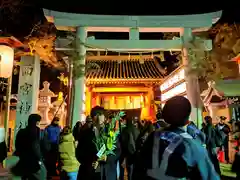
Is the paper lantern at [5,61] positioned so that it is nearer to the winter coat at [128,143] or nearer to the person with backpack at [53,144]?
the person with backpack at [53,144]

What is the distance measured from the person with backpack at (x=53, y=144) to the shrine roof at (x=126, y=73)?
5.10 m

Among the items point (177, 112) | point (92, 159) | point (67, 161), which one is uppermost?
point (177, 112)

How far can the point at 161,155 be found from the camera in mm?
2131

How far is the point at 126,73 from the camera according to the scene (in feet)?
50.4

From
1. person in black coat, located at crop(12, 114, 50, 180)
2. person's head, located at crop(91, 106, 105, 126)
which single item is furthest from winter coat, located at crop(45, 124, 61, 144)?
person's head, located at crop(91, 106, 105, 126)

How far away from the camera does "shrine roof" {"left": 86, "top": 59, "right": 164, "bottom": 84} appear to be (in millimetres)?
14461

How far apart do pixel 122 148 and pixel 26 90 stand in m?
5.92

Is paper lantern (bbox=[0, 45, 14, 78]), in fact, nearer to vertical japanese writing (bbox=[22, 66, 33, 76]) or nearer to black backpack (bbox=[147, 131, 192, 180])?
vertical japanese writing (bbox=[22, 66, 33, 76])

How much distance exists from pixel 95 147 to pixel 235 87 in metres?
9.35

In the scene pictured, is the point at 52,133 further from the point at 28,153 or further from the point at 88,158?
the point at 88,158

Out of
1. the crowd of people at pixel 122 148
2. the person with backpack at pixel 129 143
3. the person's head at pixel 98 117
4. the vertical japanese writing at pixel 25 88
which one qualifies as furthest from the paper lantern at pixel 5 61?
the person's head at pixel 98 117

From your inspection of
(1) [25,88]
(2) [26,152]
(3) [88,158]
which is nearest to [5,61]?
(1) [25,88]

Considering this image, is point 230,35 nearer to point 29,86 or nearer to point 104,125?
point 29,86

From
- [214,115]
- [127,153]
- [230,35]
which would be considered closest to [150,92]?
[214,115]
